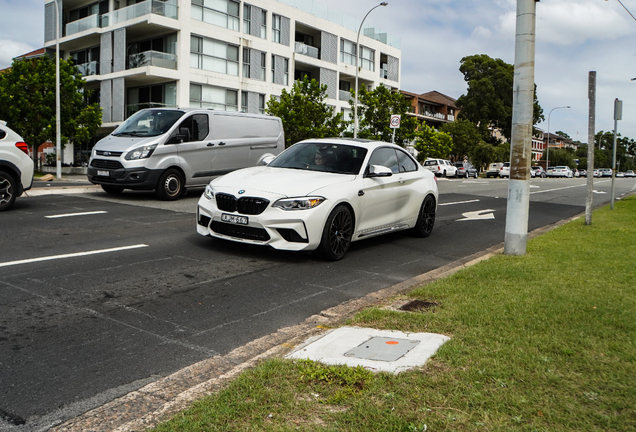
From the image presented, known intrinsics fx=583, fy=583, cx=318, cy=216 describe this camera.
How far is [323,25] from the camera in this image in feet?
149

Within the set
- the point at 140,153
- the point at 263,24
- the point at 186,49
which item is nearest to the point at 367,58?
the point at 263,24

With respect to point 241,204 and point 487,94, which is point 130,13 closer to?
point 241,204

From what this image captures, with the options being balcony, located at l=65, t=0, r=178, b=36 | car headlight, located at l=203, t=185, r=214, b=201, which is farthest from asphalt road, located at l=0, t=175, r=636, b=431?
balcony, located at l=65, t=0, r=178, b=36

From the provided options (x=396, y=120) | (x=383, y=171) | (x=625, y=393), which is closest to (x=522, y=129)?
(x=383, y=171)

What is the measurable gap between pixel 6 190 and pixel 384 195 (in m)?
7.14

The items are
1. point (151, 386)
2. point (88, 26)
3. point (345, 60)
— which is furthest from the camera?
point (345, 60)

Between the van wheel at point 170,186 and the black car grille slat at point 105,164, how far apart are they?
3.32 feet

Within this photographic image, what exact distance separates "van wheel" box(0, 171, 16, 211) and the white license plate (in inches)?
223

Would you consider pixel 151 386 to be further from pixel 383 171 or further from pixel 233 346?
pixel 383 171

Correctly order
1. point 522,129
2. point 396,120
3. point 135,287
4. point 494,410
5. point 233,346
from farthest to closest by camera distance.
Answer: point 396,120
point 522,129
point 135,287
point 233,346
point 494,410

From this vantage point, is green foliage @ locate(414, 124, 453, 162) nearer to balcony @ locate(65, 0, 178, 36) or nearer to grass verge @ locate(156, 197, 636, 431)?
balcony @ locate(65, 0, 178, 36)

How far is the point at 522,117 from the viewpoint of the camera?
26.3ft

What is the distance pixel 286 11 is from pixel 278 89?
5.74 m

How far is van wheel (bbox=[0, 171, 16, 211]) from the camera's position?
10867 mm
